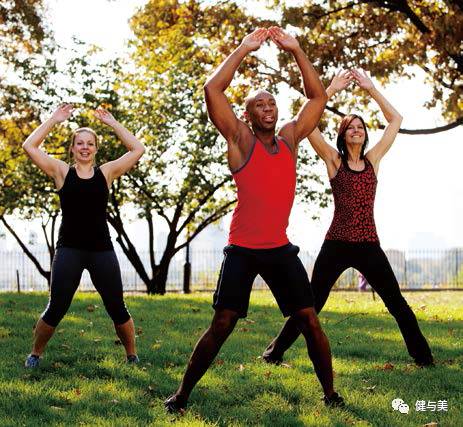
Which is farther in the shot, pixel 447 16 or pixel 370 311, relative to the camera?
pixel 447 16

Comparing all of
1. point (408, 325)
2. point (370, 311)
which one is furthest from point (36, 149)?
point (370, 311)

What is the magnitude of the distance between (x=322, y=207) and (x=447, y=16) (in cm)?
1380

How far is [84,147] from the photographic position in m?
7.05

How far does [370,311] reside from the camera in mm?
13547

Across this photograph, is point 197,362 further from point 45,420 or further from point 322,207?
point 322,207

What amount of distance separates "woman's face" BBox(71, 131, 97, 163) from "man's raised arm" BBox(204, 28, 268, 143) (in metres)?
2.04

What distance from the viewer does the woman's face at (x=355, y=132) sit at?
7.18m

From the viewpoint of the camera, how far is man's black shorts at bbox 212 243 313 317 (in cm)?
548

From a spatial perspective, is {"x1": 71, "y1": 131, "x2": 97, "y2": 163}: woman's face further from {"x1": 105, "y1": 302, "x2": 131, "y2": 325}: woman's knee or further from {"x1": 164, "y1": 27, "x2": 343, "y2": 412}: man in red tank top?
{"x1": 164, "y1": 27, "x2": 343, "y2": 412}: man in red tank top

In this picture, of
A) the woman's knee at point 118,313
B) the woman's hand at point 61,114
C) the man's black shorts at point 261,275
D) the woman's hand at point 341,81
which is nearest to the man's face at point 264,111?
the man's black shorts at point 261,275

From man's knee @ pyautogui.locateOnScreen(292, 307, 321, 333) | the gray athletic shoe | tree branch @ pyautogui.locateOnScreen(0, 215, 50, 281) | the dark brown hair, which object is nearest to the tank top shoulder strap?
man's knee @ pyautogui.locateOnScreen(292, 307, 321, 333)

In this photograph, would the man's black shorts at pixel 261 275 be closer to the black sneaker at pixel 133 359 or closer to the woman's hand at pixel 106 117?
the woman's hand at pixel 106 117

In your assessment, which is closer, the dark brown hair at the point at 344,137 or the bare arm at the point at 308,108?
the bare arm at the point at 308,108

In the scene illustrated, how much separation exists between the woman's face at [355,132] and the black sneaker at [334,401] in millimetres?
2494
